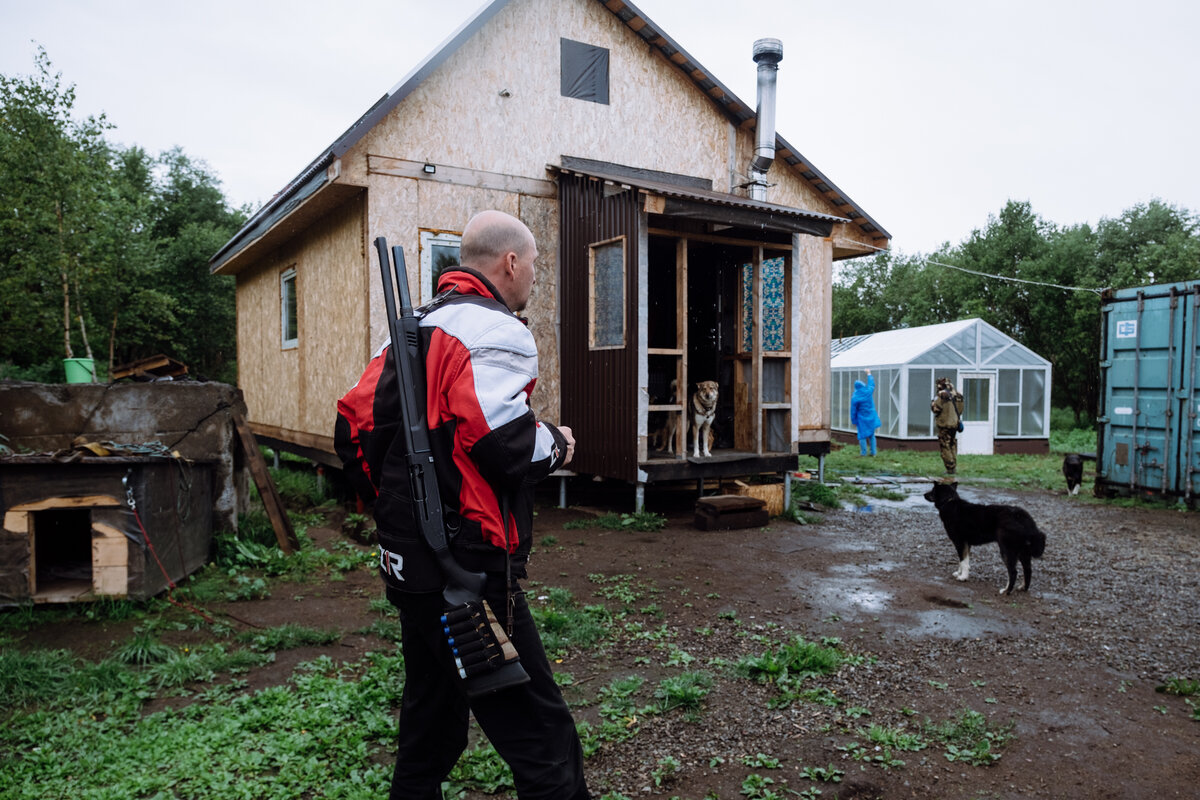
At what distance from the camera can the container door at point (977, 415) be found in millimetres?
19500

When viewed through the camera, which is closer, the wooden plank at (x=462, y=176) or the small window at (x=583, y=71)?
the wooden plank at (x=462, y=176)

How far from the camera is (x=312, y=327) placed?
11.1 meters

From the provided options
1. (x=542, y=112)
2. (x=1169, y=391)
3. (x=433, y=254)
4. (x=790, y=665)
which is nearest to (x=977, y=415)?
(x=1169, y=391)

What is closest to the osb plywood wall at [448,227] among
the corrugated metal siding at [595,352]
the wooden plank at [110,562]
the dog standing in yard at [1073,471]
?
the corrugated metal siding at [595,352]

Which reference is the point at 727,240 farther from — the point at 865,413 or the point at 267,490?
the point at 865,413

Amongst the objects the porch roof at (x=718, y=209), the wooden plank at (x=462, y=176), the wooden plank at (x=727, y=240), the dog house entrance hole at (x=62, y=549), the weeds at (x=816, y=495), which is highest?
the wooden plank at (x=462, y=176)

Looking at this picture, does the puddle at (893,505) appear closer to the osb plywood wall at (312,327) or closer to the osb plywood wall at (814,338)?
the osb plywood wall at (814,338)

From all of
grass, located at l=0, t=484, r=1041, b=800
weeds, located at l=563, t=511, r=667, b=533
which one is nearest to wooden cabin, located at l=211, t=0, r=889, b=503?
weeds, located at l=563, t=511, r=667, b=533

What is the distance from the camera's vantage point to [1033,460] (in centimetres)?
1803

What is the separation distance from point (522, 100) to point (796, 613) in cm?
758

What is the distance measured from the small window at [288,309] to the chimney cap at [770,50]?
8.08 metres

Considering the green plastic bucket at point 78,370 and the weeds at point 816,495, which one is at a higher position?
the green plastic bucket at point 78,370

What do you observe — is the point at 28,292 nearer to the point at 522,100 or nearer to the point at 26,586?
the point at 522,100

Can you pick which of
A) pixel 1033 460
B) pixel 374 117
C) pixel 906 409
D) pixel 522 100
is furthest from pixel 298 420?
pixel 1033 460
